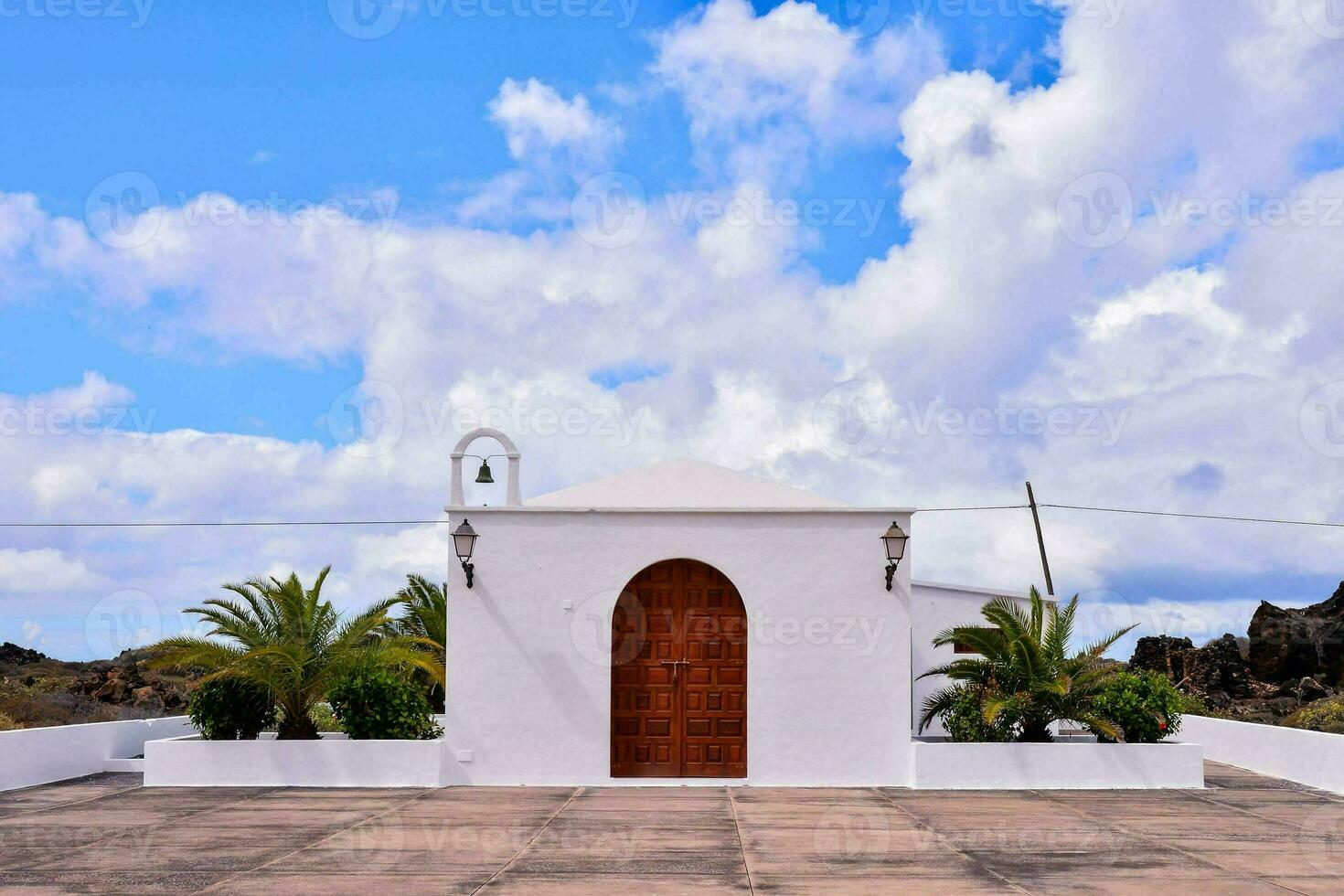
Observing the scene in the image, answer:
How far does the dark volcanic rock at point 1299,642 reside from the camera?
27.2m

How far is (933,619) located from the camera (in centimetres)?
1998

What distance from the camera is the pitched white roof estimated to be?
16.9 meters

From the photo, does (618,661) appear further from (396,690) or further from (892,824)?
(892,824)

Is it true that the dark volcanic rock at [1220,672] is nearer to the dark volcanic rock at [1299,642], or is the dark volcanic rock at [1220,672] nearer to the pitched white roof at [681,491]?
the dark volcanic rock at [1299,642]

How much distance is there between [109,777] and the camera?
50.3ft

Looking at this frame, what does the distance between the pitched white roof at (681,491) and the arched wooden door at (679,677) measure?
245 cm

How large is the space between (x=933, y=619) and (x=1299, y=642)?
1307 centimetres

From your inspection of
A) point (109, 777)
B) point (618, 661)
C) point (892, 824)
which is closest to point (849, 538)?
point (618, 661)

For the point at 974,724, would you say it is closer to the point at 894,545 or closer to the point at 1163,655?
the point at 894,545

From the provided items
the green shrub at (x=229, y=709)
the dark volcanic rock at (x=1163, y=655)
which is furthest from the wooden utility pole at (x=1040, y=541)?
the green shrub at (x=229, y=709)

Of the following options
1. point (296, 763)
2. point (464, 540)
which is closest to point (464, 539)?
point (464, 540)

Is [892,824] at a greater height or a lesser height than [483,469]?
lesser

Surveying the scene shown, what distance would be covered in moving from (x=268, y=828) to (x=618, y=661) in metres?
4.68

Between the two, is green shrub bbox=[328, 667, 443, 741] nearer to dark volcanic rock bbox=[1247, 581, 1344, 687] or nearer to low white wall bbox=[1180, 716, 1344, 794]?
low white wall bbox=[1180, 716, 1344, 794]
